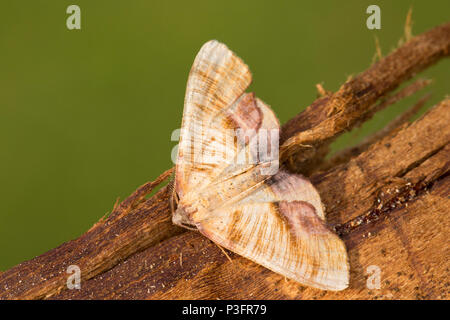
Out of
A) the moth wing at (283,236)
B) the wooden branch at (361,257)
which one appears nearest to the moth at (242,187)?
the moth wing at (283,236)

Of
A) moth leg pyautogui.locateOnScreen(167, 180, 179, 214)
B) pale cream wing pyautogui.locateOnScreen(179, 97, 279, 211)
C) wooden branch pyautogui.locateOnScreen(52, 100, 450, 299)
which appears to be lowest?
wooden branch pyautogui.locateOnScreen(52, 100, 450, 299)

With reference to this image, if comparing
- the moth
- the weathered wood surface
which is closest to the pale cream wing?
the moth

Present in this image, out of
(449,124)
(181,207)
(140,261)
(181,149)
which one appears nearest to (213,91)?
(181,149)

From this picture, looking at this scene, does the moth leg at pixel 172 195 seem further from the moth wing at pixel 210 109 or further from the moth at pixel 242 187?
the moth wing at pixel 210 109

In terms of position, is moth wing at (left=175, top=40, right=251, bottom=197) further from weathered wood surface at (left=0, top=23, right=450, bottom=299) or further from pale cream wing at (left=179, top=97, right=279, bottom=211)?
weathered wood surface at (left=0, top=23, right=450, bottom=299)

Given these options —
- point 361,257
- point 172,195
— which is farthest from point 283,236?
point 172,195

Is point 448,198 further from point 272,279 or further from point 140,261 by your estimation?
point 140,261
